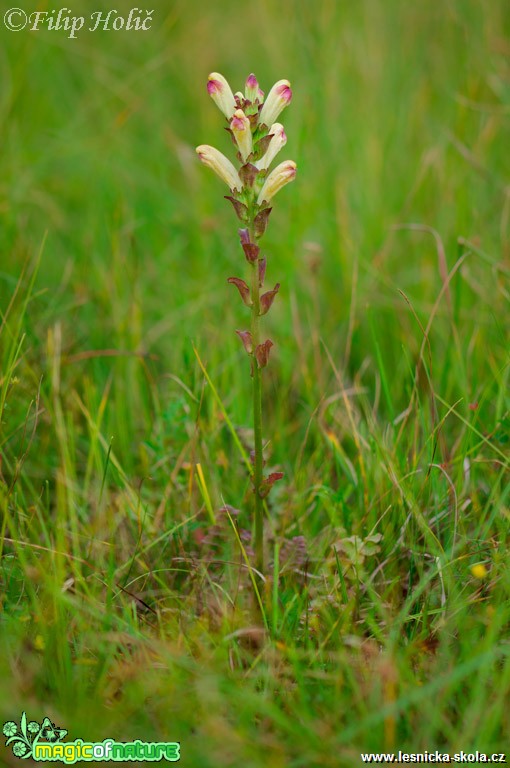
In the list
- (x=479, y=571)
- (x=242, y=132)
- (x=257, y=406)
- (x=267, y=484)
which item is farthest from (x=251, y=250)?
(x=479, y=571)

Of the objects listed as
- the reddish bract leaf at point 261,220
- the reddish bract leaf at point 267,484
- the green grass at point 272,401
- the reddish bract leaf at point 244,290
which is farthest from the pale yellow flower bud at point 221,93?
the reddish bract leaf at point 267,484

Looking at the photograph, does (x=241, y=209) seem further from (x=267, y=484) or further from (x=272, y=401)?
(x=272, y=401)

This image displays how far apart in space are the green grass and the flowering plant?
0.96 feet

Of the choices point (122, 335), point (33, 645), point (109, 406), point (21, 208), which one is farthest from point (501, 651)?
point (21, 208)

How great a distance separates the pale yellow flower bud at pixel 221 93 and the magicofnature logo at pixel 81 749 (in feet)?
5.80

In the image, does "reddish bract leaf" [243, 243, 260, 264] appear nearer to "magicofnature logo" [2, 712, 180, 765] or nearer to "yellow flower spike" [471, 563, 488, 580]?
"yellow flower spike" [471, 563, 488, 580]

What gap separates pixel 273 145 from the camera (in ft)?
6.99

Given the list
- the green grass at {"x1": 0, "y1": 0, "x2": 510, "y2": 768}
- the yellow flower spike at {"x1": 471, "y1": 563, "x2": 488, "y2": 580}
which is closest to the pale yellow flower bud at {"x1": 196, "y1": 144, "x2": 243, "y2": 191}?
the green grass at {"x1": 0, "y1": 0, "x2": 510, "y2": 768}

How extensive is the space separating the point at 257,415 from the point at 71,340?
4.95ft

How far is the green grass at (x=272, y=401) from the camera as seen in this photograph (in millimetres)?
1849

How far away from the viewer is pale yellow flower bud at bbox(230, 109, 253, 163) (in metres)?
1.94

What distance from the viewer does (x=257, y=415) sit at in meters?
2.13

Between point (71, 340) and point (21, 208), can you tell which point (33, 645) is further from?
point (21, 208)

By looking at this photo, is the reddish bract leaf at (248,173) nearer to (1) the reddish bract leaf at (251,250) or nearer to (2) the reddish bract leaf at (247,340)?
(1) the reddish bract leaf at (251,250)
